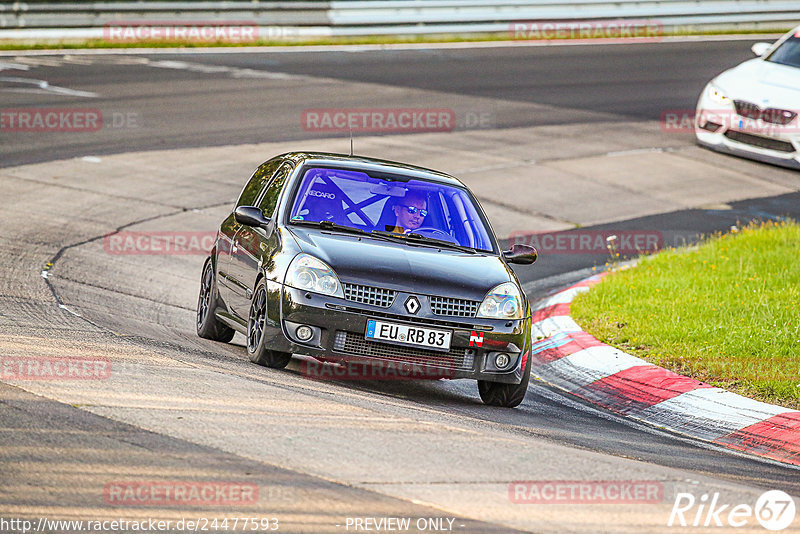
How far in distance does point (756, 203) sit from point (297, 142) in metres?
6.47

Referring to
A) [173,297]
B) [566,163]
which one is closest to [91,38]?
[566,163]

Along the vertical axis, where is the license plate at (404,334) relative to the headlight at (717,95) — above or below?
below

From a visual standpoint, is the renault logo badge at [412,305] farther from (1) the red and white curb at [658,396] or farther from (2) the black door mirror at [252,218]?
(1) the red and white curb at [658,396]

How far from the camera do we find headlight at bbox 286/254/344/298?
25.2 ft

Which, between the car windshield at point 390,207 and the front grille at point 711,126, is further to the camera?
the front grille at point 711,126

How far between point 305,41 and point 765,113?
12.9 meters

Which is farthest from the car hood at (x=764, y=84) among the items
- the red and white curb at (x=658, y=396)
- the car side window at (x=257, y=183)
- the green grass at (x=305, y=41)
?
the green grass at (x=305, y=41)

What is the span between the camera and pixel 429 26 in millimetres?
29047

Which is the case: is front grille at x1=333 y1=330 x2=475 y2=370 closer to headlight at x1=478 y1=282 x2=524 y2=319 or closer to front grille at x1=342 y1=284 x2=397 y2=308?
front grille at x1=342 y1=284 x2=397 y2=308

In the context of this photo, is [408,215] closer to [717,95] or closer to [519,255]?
[519,255]

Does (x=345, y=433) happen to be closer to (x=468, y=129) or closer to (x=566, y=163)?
(x=566, y=163)

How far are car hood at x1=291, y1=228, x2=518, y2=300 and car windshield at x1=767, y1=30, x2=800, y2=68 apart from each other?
12.3 meters

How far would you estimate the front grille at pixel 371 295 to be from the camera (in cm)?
764

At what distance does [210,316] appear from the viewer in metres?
9.34
